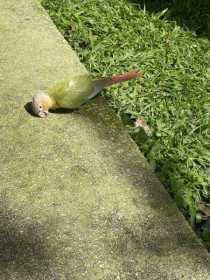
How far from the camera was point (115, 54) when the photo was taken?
3514 millimetres

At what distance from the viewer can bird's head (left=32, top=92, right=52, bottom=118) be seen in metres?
2.64

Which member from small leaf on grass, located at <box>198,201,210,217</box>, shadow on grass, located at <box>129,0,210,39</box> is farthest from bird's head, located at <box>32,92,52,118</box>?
shadow on grass, located at <box>129,0,210,39</box>

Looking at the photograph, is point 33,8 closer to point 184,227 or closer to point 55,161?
point 55,161

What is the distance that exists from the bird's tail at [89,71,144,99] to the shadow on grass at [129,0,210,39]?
0.83m

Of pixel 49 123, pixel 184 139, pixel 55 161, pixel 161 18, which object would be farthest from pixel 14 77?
pixel 161 18

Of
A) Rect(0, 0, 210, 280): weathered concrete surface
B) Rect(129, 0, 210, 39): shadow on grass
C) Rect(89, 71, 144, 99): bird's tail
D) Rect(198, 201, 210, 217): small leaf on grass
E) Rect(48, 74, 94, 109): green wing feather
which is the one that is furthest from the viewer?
Rect(129, 0, 210, 39): shadow on grass

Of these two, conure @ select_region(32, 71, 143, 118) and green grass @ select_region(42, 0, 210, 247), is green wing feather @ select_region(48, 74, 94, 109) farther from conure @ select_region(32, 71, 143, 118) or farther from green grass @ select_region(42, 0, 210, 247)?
green grass @ select_region(42, 0, 210, 247)

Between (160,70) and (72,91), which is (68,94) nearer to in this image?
(72,91)

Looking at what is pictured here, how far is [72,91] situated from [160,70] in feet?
2.84

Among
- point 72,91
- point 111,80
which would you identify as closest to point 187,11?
point 111,80

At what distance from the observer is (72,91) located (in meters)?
2.75

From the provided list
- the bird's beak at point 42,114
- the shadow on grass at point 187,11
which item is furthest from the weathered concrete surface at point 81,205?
the shadow on grass at point 187,11

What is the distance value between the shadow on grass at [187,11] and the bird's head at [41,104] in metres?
1.63

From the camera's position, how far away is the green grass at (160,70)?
2.77 meters
